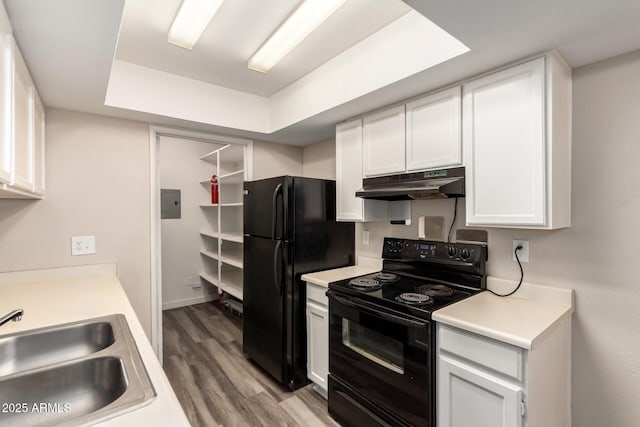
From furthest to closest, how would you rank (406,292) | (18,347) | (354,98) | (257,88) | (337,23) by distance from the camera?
(257,88)
(354,98)
(406,292)
(337,23)
(18,347)

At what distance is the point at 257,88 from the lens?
2.54 metres

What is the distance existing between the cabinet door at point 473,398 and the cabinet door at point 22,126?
205cm

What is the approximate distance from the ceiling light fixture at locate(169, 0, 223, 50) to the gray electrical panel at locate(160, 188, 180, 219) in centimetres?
270

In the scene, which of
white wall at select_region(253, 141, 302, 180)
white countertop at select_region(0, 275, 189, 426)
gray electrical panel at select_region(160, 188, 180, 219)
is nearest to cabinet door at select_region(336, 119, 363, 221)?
white wall at select_region(253, 141, 302, 180)

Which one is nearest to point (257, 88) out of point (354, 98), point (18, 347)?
point (354, 98)

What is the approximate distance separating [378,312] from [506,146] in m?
1.08

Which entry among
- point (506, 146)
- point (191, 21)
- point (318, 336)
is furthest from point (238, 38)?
point (318, 336)

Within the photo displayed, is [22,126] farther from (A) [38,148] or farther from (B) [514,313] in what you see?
(B) [514,313]

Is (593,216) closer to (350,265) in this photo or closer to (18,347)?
(350,265)

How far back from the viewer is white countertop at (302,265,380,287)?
7.07 ft

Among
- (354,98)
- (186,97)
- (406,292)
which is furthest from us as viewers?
(186,97)

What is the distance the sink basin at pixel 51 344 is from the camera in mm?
1121

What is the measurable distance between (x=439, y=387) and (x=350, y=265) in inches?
51.5

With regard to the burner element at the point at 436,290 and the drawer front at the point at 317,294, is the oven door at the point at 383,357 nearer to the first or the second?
the drawer front at the point at 317,294
